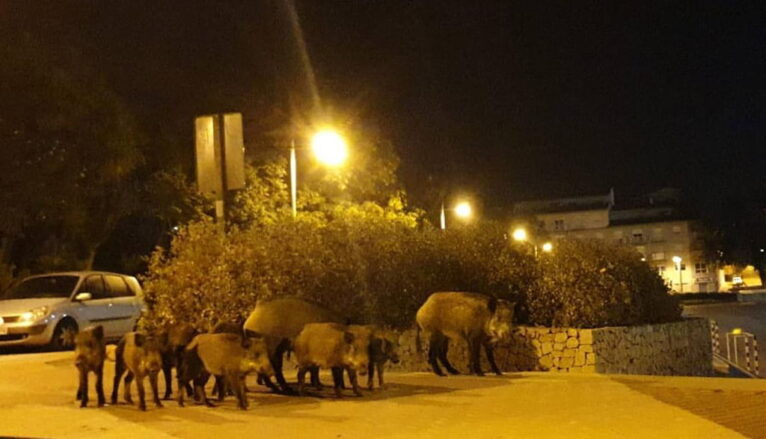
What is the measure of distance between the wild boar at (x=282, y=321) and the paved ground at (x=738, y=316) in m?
15.0

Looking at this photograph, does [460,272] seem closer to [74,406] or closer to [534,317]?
[534,317]

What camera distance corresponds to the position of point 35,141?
26172 mm

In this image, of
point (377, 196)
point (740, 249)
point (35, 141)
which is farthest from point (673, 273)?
point (35, 141)

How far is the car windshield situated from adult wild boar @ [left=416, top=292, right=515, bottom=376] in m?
8.82

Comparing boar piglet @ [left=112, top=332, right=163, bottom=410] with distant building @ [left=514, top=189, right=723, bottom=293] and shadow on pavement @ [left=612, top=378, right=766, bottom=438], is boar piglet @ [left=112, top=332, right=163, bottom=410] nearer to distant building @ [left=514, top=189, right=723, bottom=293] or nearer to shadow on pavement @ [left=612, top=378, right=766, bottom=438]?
shadow on pavement @ [left=612, top=378, right=766, bottom=438]

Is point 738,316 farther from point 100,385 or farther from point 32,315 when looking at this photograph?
point 100,385

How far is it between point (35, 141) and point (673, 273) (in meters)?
71.5

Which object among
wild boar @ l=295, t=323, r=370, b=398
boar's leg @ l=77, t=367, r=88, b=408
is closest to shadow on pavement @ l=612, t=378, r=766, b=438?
wild boar @ l=295, t=323, r=370, b=398

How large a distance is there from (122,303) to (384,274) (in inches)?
265

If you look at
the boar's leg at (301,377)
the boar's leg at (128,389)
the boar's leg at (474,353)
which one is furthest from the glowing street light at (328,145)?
the boar's leg at (128,389)

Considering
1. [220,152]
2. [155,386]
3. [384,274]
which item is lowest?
[155,386]

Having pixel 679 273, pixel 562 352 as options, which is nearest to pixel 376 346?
pixel 562 352

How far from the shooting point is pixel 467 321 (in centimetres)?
1388

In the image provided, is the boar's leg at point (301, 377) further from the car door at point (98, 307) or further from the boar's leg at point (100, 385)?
the car door at point (98, 307)
